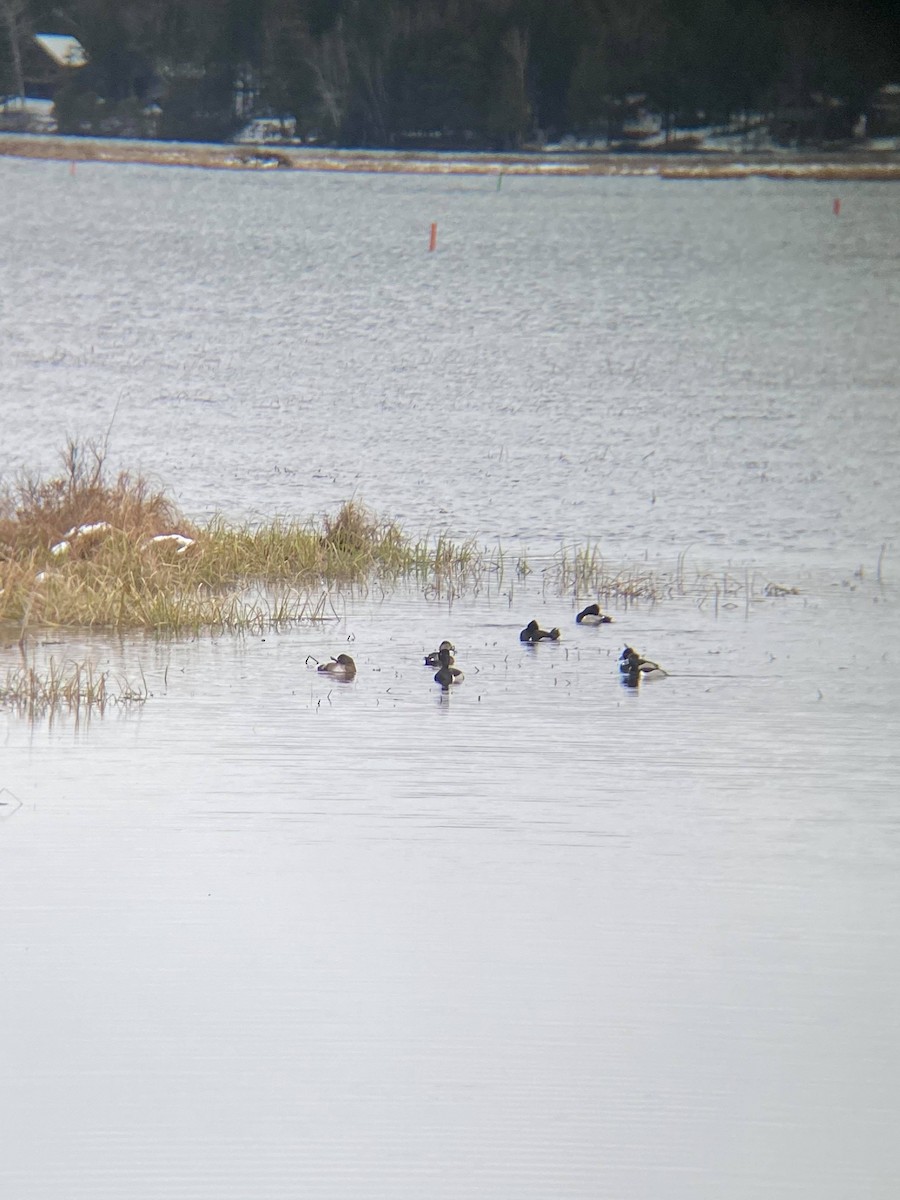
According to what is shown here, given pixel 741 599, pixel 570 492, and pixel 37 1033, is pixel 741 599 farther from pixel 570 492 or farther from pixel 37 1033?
pixel 37 1033

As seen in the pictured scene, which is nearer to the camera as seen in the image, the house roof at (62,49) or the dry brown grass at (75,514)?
the dry brown grass at (75,514)

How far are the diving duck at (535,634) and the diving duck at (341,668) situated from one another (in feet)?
4.54

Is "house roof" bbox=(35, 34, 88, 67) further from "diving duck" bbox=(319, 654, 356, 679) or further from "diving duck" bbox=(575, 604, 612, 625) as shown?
"diving duck" bbox=(319, 654, 356, 679)

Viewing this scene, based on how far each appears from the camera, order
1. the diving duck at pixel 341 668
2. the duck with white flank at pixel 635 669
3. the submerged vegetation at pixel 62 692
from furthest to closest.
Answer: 1. the duck with white flank at pixel 635 669
2. the diving duck at pixel 341 668
3. the submerged vegetation at pixel 62 692

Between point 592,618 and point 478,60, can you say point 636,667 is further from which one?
point 478,60

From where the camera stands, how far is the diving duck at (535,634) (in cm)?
1150

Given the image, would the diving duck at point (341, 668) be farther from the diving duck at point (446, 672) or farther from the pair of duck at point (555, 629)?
the pair of duck at point (555, 629)

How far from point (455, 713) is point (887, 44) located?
69.3m

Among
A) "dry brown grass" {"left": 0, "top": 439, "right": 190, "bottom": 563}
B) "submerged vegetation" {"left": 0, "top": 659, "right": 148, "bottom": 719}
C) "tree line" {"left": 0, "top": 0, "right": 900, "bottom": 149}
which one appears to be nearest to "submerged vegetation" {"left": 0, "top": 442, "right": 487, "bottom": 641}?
"dry brown grass" {"left": 0, "top": 439, "right": 190, "bottom": 563}

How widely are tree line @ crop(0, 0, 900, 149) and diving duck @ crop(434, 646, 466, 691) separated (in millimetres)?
68043

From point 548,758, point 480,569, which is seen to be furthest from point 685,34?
point 548,758

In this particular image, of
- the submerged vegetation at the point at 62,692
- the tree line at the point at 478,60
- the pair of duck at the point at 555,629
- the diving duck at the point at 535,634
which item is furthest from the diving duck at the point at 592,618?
the tree line at the point at 478,60

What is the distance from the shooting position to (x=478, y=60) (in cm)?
7962

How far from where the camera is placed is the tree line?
76.6 metres
